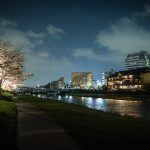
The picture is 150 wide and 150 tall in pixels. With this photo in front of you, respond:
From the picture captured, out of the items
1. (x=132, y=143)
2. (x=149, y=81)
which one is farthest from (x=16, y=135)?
(x=149, y=81)

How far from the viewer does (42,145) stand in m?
14.0

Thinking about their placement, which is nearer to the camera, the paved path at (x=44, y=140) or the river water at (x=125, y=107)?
the paved path at (x=44, y=140)

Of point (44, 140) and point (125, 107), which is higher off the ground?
point (44, 140)

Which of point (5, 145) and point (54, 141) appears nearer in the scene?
point (5, 145)

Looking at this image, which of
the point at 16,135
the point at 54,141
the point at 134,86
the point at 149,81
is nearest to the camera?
the point at 54,141

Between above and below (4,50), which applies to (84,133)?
below

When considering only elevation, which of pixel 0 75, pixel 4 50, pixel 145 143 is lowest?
pixel 145 143

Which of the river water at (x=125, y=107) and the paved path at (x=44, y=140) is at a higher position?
the paved path at (x=44, y=140)

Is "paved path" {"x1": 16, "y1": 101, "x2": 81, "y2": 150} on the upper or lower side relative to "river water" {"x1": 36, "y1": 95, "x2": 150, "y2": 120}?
upper

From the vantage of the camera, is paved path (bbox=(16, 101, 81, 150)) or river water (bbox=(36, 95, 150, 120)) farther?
river water (bbox=(36, 95, 150, 120))

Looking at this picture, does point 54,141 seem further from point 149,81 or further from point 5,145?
point 149,81

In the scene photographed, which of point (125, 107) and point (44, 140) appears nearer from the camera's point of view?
point (44, 140)

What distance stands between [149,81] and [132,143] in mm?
172019

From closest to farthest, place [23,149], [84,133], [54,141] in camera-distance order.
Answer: [23,149] → [54,141] → [84,133]
